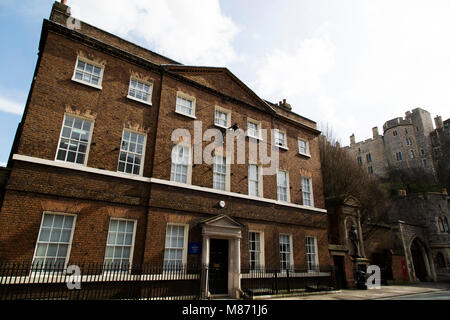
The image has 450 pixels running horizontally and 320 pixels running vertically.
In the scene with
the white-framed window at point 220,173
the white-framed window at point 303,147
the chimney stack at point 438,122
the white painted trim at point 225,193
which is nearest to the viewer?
the white painted trim at point 225,193

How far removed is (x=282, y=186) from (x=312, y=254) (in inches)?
173

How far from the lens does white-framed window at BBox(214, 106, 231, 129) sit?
14.3 meters

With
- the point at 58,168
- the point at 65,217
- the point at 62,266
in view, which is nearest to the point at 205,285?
the point at 62,266

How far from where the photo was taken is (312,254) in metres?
15.3

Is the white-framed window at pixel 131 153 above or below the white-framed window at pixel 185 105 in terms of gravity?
below

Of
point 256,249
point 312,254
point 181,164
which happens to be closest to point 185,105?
point 181,164

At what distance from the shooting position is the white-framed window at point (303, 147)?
17.5 m

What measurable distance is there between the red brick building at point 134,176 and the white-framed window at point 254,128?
12 centimetres

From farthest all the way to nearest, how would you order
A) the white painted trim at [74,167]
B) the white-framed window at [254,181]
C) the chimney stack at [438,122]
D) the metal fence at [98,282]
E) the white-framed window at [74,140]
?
the chimney stack at [438,122], the white-framed window at [254,181], the white-framed window at [74,140], the white painted trim at [74,167], the metal fence at [98,282]

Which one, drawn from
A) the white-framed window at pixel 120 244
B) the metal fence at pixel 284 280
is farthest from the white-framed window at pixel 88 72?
the metal fence at pixel 284 280

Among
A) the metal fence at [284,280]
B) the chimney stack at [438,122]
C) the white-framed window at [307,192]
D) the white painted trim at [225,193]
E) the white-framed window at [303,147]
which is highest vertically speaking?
the chimney stack at [438,122]

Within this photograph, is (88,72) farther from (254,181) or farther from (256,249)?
(256,249)

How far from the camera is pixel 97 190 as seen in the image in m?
9.79

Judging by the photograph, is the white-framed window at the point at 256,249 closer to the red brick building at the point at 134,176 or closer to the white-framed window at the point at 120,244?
the red brick building at the point at 134,176
